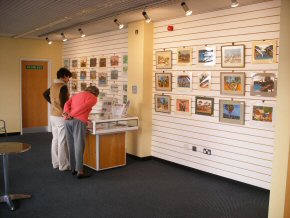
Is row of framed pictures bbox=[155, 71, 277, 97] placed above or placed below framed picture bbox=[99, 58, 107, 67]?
below

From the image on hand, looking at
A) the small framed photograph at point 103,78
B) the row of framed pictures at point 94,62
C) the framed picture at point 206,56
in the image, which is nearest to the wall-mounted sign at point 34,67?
the row of framed pictures at point 94,62

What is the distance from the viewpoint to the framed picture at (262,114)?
4.87 meters

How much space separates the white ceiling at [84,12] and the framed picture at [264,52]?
26.4 inches

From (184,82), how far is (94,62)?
3.51m

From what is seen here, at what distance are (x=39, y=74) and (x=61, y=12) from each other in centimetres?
444

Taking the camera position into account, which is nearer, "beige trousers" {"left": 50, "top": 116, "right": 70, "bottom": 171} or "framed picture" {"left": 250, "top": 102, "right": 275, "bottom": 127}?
"framed picture" {"left": 250, "top": 102, "right": 275, "bottom": 127}

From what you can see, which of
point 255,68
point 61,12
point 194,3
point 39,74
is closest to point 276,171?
point 255,68

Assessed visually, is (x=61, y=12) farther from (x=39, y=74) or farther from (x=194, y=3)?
(x=39, y=74)

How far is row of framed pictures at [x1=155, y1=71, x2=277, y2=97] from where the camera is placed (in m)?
4.87

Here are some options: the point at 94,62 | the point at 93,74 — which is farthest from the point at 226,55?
the point at 93,74

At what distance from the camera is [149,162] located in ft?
22.5

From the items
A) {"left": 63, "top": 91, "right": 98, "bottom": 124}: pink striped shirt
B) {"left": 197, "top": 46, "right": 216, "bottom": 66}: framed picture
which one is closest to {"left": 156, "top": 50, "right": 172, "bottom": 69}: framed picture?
{"left": 197, "top": 46, "right": 216, "bottom": 66}: framed picture

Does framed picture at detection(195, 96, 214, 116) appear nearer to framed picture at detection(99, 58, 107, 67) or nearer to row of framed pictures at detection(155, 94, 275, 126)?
row of framed pictures at detection(155, 94, 275, 126)

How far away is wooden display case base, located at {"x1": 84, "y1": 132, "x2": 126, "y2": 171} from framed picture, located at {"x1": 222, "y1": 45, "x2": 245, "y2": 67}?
8.13 ft
